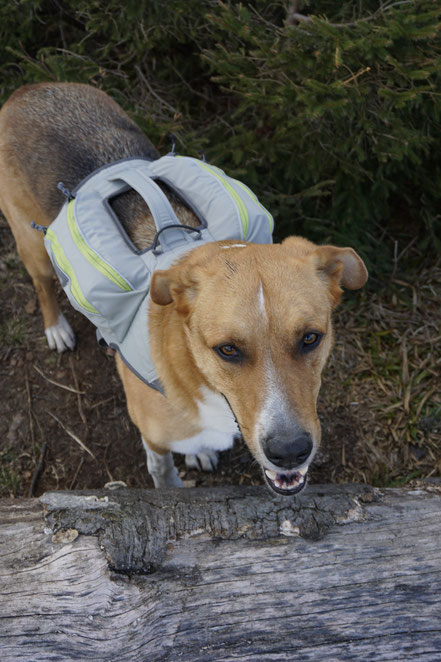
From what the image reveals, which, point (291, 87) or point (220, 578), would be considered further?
point (291, 87)

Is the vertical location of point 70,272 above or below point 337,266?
below

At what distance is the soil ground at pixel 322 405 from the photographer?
3725 millimetres

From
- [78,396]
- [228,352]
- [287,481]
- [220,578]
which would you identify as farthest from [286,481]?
[78,396]

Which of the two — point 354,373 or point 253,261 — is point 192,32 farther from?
point 354,373

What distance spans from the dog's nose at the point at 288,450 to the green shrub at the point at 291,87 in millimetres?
2099

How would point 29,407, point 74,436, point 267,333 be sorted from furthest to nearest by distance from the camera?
point 29,407, point 74,436, point 267,333

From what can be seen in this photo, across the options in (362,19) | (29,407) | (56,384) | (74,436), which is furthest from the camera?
(56,384)

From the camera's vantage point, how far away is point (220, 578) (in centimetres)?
206

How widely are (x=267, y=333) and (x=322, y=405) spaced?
1.95 m

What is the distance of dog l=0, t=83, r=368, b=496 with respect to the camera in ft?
7.09

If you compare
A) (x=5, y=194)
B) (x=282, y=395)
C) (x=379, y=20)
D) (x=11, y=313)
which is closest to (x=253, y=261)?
(x=282, y=395)

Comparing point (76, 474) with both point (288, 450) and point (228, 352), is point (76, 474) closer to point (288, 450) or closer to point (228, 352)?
point (228, 352)

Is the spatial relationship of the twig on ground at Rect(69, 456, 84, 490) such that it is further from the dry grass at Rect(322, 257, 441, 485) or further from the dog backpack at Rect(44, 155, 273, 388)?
the dry grass at Rect(322, 257, 441, 485)

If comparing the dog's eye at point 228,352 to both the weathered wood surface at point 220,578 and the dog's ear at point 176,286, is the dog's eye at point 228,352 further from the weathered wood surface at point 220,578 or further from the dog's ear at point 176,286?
the weathered wood surface at point 220,578
